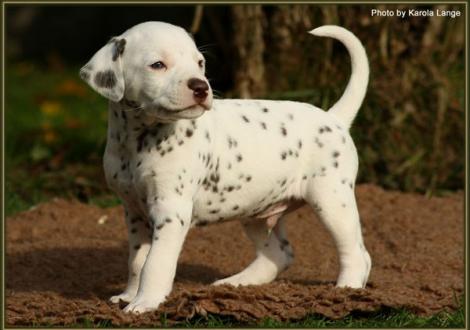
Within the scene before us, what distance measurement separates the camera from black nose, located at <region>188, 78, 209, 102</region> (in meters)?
5.26

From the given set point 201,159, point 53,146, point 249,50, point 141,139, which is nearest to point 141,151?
point 141,139

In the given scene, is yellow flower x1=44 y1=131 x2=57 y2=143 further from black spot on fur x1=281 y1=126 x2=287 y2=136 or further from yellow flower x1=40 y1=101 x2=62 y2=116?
black spot on fur x1=281 y1=126 x2=287 y2=136

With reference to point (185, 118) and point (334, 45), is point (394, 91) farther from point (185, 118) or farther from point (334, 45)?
point (185, 118)

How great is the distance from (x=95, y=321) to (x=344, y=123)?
202 cm

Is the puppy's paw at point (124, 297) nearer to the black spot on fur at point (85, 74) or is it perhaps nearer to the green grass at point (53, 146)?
the black spot on fur at point (85, 74)

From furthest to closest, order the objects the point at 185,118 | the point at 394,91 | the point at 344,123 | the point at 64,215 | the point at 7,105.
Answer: the point at 7,105 → the point at 394,91 → the point at 64,215 → the point at 344,123 → the point at 185,118

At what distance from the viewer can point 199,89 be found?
526 centimetres

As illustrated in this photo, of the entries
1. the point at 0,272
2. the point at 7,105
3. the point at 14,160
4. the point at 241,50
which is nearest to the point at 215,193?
the point at 0,272

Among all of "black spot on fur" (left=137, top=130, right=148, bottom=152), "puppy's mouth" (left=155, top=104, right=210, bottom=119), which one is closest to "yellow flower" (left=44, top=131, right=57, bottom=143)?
"black spot on fur" (left=137, top=130, right=148, bottom=152)

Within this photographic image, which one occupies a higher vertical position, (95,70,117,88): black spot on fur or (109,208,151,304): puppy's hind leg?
(95,70,117,88): black spot on fur

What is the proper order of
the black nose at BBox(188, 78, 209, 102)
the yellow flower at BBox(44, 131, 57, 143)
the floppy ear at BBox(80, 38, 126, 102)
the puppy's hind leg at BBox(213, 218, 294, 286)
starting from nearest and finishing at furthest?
the black nose at BBox(188, 78, 209, 102) → the floppy ear at BBox(80, 38, 126, 102) → the puppy's hind leg at BBox(213, 218, 294, 286) → the yellow flower at BBox(44, 131, 57, 143)

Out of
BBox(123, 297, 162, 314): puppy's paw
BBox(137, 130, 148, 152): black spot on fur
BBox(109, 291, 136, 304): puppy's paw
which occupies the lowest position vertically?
BBox(109, 291, 136, 304): puppy's paw

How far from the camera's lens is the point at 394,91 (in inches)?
353

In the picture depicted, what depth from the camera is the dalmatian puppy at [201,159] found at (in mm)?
5465
